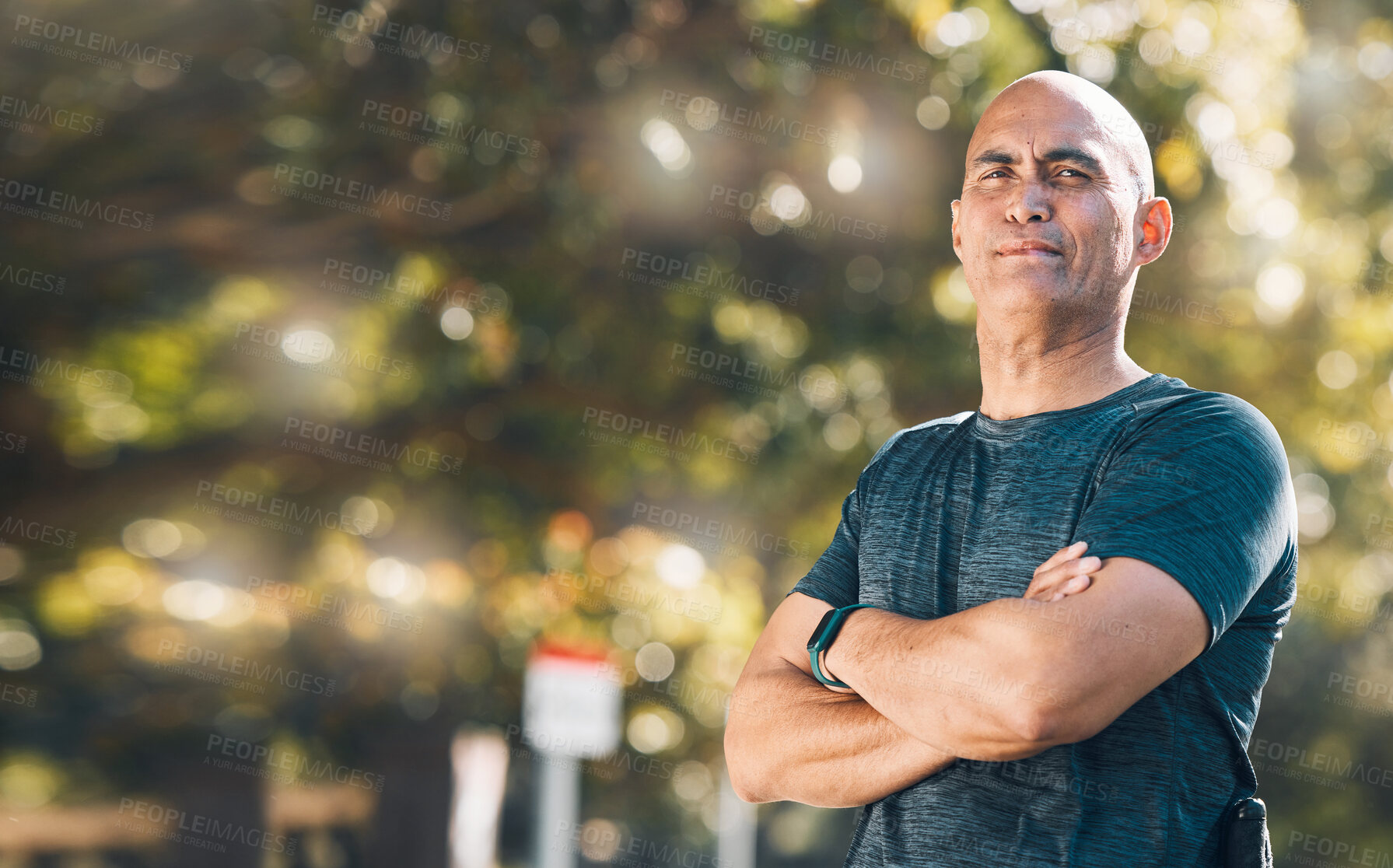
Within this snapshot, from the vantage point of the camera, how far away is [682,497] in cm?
798

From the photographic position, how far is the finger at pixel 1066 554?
70.1 inches

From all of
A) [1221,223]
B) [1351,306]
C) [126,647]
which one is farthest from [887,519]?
[126,647]

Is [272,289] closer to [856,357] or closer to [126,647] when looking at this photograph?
[126,647]

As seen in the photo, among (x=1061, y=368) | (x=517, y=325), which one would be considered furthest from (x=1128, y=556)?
(x=517, y=325)

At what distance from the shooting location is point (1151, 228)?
85.9 inches

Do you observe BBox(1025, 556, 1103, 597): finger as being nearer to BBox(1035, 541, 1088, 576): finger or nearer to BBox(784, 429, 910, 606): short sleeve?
BBox(1035, 541, 1088, 576): finger

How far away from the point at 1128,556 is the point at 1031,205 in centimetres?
70

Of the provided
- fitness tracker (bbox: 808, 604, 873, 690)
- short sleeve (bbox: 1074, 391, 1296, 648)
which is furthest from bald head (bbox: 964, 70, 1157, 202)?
fitness tracker (bbox: 808, 604, 873, 690)

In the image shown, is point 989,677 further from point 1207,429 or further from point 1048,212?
point 1048,212

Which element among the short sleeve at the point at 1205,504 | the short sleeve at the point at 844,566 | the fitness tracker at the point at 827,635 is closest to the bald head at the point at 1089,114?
the short sleeve at the point at 1205,504

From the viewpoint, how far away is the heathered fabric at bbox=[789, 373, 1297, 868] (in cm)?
171

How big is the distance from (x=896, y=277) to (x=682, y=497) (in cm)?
209

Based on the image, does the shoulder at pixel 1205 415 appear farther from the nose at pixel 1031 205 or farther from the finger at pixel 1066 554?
the nose at pixel 1031 205

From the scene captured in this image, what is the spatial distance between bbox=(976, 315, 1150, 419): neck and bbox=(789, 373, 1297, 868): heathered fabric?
36 millimetres
